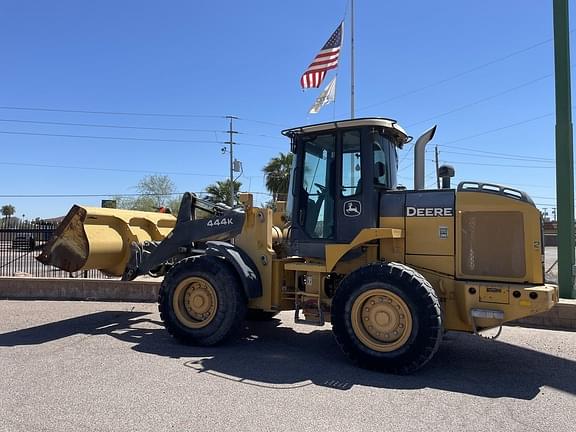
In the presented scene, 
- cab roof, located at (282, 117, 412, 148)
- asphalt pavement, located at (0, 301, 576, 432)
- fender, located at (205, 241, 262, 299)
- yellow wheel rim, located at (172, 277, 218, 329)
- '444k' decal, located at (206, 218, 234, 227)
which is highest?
cab roof, located at (282, 117, 412, 148)

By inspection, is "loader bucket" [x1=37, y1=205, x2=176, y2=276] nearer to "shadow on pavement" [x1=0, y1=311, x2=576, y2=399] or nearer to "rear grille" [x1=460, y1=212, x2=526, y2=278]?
"shadow on pavement" [x1=0, y1=311, x2=576, y2=399]

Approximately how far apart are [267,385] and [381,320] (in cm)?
155

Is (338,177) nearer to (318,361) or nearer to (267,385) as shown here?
(318,361)

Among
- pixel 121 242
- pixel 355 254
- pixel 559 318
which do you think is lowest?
pixel 559 318

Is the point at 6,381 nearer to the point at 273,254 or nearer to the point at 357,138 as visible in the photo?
the point at 273,254

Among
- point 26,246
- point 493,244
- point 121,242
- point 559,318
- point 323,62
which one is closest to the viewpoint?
point 493,244

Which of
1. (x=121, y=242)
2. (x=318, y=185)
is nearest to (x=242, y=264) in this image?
(x=318, y=185)

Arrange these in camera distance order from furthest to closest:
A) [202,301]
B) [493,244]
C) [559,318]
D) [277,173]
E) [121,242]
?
[277,173]
[121,242]
[559,318]
[202,301]
[493,244]

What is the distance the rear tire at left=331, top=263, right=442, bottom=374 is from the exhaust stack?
168cm

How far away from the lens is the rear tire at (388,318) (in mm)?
5504

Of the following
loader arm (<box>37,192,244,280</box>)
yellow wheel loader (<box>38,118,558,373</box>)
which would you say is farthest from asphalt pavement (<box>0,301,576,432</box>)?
loader arm (<box>37,192,244,280</box>)

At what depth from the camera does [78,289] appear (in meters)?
10.8

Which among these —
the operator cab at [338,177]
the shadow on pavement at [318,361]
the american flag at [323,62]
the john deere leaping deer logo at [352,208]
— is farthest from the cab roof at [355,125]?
the american flag at [323,62]

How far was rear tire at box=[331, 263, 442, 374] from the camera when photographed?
5.50m
